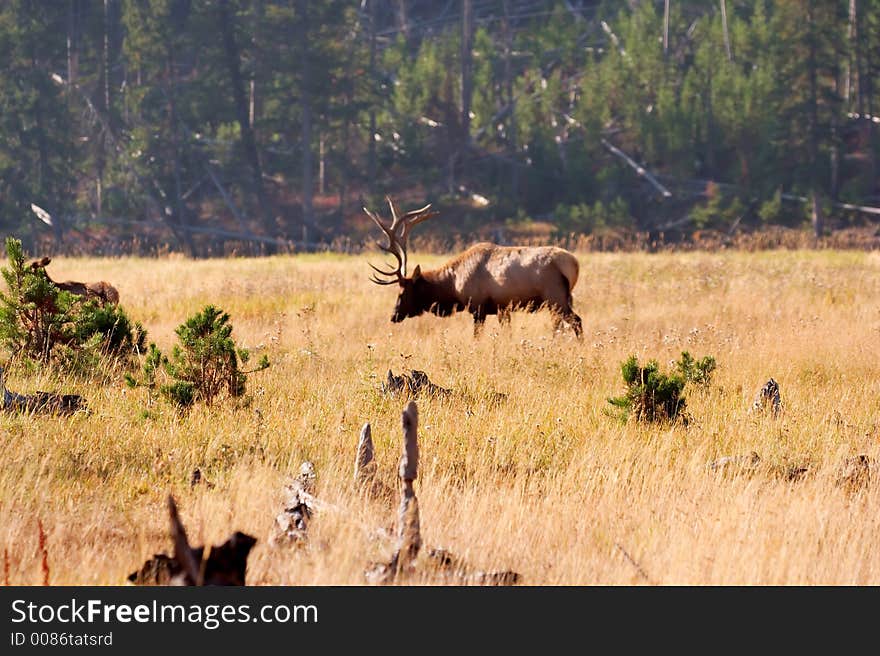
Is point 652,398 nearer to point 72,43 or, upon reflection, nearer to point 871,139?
point 871,139

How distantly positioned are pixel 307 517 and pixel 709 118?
35.5 meters

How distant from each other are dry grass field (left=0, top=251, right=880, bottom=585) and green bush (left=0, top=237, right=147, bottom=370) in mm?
479

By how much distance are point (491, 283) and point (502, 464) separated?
6355 mm

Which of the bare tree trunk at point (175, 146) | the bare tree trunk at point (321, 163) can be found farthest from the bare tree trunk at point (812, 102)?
the bare tree trunk at point (175, 146)

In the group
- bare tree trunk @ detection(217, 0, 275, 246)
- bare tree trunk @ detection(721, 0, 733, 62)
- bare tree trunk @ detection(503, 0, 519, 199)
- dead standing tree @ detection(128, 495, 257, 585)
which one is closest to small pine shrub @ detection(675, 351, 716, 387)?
dead standing tree @ detection(128, 495, 257, 585)

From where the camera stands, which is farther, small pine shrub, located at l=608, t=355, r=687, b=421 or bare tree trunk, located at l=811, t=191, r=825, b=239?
bare tree trunk, located at l=811, t=191, r=825, b=239

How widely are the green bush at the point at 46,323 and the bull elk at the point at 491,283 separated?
3762mm

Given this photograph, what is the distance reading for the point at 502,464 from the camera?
21.6ft

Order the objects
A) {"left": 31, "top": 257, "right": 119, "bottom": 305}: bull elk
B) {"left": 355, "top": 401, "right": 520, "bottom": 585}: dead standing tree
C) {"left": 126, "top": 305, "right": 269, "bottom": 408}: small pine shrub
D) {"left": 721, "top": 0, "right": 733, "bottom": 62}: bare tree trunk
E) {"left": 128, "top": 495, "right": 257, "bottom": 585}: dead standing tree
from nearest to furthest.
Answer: {"left": 128, "top": 495, "right": 257, "bottom": 585}: dead standing tree < {"left": 355, "top": 401, "right": 520, "bottom": 585}: dead standing tree < {"left": 126, "top": 305, "right": 269, "bottom": 408}: small pine shrub < {"left": 31, "top": 257, "right": 119, "bottom": 305}: bull elk < {"left": 721, "top": 0, "right": 733, "bottom": 62}: bare tree trunk

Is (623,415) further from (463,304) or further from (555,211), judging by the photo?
(555,211)

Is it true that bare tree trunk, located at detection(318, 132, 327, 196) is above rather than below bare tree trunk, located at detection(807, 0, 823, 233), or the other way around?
below

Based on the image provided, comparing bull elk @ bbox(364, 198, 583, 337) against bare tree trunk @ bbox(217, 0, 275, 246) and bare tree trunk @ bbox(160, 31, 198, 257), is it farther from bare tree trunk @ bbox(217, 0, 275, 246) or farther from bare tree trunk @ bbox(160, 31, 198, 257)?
bare tree trunk @ bbox(217, 0, 275, 246)

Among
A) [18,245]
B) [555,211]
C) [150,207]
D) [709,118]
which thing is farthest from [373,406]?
[150,207]

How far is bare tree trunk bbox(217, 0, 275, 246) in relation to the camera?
39500 millimetres
